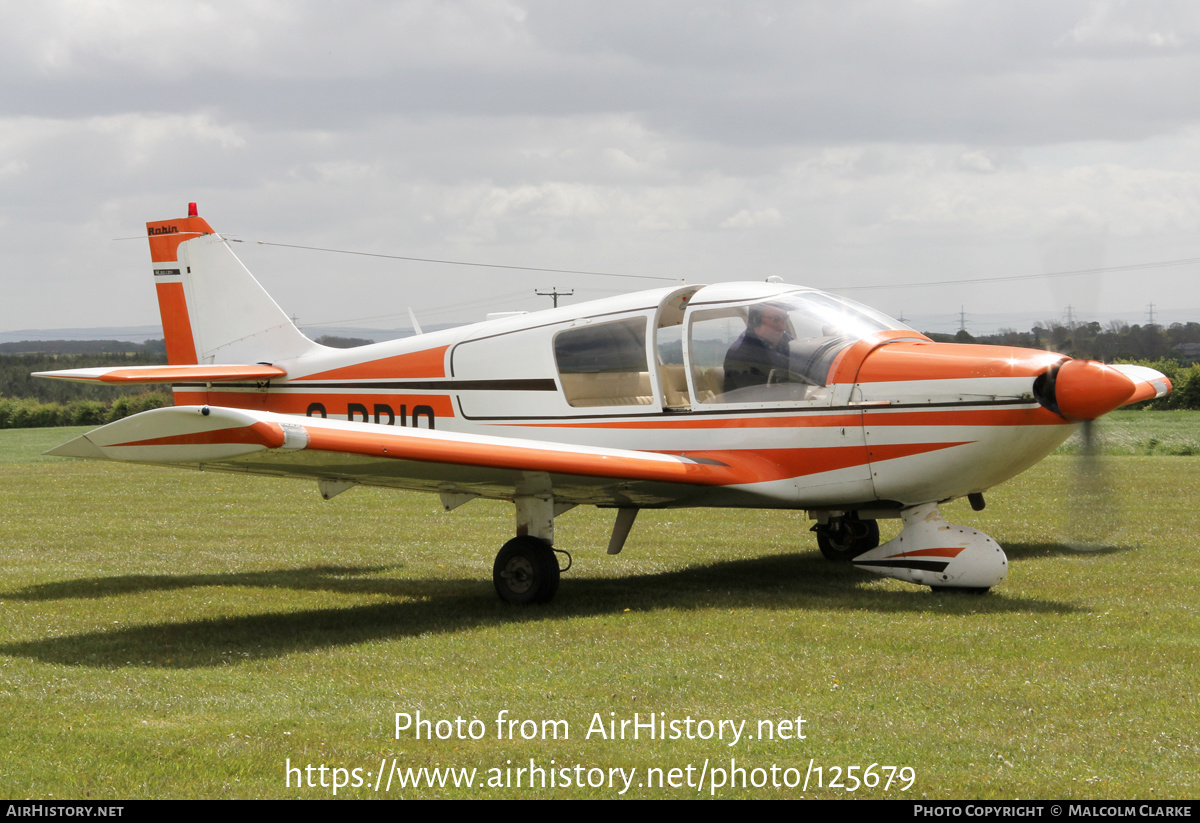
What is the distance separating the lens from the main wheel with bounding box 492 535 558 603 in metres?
8.70

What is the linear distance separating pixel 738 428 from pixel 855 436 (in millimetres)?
944

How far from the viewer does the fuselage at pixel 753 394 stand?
318 inches

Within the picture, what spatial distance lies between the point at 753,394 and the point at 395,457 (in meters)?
2.94

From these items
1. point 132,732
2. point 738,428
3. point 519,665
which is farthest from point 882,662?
point 132,732

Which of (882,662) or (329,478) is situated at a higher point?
(329,478)

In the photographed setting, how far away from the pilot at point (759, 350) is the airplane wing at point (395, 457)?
69 centimetres

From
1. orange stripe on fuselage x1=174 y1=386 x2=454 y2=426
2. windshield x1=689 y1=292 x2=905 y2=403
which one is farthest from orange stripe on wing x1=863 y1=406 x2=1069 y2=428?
orange stripe on fuselage x1=174 y1=386 x2=454 y2=426

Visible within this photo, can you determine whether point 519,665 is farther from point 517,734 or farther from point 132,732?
point 132,732

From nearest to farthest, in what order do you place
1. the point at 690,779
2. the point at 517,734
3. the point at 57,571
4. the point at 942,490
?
the point at 690,779 → the point at 517,734 → the point at 942,490 → the point at 57,571

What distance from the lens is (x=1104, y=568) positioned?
9812mm

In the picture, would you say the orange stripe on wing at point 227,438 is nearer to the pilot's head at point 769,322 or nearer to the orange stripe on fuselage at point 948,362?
the pilot's head at point 769,322

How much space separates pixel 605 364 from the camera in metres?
9.48

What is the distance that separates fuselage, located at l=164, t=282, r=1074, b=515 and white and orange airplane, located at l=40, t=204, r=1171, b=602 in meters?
0.01

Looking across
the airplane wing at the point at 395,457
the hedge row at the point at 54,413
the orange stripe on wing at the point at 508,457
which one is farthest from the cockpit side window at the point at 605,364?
the hedge row at the point at 54,413
